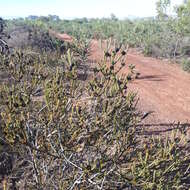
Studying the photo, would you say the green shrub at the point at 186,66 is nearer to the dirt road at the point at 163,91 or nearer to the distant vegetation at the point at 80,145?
the dirt road at the point at 163,91

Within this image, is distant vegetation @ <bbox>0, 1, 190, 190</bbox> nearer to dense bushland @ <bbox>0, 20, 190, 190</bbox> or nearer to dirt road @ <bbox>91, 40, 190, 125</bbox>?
dense bushland @ <bbox>0, 20, 190, 190</bbox>

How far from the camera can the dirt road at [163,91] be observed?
10891mm

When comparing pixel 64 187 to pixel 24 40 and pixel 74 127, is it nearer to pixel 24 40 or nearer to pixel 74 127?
pixel 74 127

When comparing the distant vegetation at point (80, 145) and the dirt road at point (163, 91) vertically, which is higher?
the distant vegetation at point (80, 145)

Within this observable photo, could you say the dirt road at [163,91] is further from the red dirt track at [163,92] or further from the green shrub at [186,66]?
the green shrub at [186,66]

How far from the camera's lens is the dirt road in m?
10.9

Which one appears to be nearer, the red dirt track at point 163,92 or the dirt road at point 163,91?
the red dirt track at point 163,92

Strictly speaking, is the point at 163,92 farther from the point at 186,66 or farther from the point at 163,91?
the point at 186,66

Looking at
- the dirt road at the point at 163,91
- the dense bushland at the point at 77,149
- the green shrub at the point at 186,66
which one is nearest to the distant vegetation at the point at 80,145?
the dense bushland at the point at 77,149

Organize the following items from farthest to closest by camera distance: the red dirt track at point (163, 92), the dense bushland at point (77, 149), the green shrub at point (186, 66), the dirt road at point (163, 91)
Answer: the green shrub at point (186, 66)
the dirt road at point (163, 91)
the red dirt track at point (163, 92)
the dense bushland at point (77, 149)

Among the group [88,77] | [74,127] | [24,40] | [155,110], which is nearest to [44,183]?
[74,127]

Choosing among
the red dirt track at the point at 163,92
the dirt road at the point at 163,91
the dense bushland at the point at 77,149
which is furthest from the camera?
the dirt road at the point at 163,91

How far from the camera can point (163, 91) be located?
46.1 ft

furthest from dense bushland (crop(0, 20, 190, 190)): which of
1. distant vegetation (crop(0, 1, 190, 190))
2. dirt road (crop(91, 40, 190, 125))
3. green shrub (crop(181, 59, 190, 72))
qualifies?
green shrub (crop(181, 59, 190, 72))
